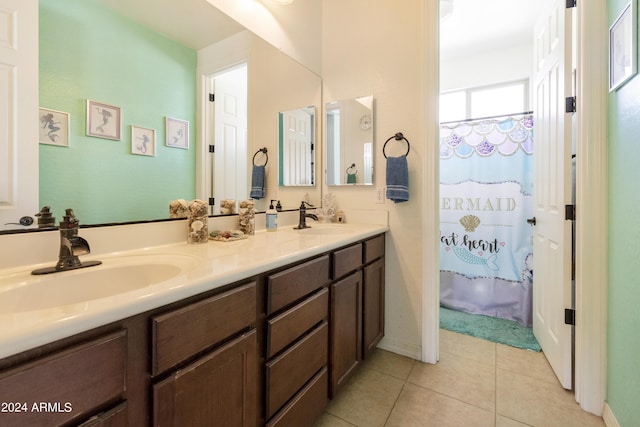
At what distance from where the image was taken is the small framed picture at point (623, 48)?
3.59ft

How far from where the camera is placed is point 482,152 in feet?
8.63

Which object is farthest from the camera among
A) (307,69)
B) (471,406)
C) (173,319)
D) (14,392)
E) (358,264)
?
(307,69)

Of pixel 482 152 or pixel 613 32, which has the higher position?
pixel 613 32

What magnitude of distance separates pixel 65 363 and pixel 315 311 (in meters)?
0.84

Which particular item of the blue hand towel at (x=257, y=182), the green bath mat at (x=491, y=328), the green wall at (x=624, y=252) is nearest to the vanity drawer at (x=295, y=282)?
the blue hand towel at (x=257, y=182)

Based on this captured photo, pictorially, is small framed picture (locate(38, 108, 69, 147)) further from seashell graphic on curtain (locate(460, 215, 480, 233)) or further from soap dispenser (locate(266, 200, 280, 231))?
seashell graphic on curtain (locate(460, 215, 480, 233))

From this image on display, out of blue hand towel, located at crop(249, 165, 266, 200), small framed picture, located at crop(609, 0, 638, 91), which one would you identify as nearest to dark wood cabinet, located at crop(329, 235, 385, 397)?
blue hand towel, located at crop(249, 165, 266, 200)

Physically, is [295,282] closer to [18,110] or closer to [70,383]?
[70,383]

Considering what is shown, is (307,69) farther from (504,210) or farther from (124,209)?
(504,210)

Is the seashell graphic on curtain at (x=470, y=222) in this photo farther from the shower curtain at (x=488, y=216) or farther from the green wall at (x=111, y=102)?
the green wall at (x=111, y=102)

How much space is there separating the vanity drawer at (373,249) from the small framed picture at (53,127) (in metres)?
1.40

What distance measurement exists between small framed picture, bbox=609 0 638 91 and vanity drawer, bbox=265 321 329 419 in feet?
5.33

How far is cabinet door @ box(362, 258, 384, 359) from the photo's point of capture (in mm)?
1676

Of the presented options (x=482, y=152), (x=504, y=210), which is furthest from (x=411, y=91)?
(x=504, y=210)
